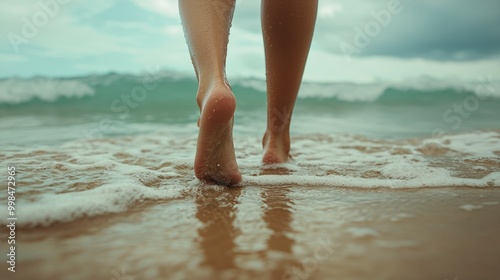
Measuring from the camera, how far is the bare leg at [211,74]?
106cm

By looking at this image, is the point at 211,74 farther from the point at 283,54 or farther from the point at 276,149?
the point at 276,149

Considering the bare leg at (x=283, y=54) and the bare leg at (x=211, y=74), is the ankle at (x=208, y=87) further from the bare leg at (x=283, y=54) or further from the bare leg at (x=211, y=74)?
the bare leg at (x=283, y=54)

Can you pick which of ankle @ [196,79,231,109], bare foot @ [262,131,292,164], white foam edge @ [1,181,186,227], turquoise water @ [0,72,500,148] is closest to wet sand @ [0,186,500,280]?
white foam edge @ [1,181,186,227]

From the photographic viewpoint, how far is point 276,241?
0.68m

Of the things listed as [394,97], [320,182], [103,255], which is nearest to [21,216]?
[103,255]

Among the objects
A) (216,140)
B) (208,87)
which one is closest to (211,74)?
(208,87)

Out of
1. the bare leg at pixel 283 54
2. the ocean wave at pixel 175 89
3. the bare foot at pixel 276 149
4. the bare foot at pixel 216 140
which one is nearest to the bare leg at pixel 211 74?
the bare foot at pixel 216 140

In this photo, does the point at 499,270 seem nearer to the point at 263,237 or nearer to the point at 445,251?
the point at 445,251

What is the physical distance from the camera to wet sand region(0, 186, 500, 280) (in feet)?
1.87

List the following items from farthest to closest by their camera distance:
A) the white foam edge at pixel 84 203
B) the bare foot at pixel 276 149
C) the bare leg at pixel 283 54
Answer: the bare foot at pixel 276 149 < the bare leg at pixel 283 54 < the white foam edge at pixel 84 203

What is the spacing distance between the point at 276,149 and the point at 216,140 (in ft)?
1.74

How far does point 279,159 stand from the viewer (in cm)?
155

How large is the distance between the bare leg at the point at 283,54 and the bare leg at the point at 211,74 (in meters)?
0.28

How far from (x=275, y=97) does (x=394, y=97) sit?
950 centimetres
